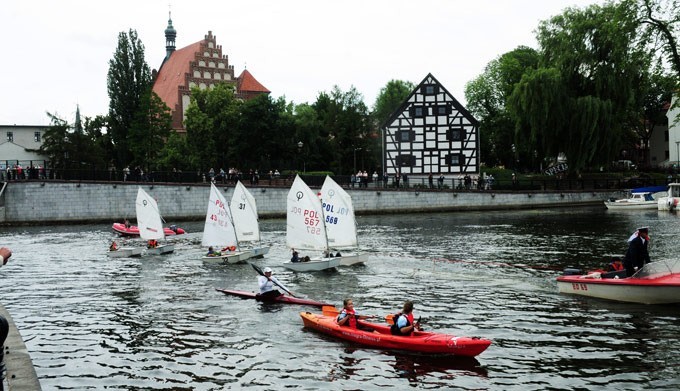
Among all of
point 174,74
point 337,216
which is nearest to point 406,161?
point 174,74

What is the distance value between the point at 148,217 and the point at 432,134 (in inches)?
2069

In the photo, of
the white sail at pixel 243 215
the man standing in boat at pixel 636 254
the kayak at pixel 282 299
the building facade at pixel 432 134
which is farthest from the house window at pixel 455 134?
the man standing in boat at pixel 636 254

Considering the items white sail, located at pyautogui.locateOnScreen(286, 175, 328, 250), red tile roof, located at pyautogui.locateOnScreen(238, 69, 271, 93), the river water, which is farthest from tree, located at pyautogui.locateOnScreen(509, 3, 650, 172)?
red tile roof, located at pyautogui.locateOnScreen(238, 69, 271, 93)

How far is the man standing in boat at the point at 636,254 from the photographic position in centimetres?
2594

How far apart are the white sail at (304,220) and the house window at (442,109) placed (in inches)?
2311

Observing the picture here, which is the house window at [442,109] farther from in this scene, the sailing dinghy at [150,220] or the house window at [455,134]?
the sailing dinghy at [150,220]

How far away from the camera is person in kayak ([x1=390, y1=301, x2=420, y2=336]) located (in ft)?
68.0

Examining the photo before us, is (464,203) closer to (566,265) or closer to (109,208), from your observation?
(109,208)

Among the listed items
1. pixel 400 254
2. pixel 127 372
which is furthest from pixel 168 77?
pixel 127 372

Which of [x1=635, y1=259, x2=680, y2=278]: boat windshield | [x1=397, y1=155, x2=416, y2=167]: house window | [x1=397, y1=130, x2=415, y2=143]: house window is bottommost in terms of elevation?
[x1=635, y1=259, x2=680, y2=278]: boat windshield

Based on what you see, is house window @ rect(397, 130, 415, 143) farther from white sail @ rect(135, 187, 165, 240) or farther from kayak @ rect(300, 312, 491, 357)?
kayak @ rect(300, 312, 491, 357)

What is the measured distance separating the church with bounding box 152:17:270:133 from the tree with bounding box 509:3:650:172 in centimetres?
4788

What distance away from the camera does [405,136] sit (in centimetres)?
9488

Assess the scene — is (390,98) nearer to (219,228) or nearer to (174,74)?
(174,74)
